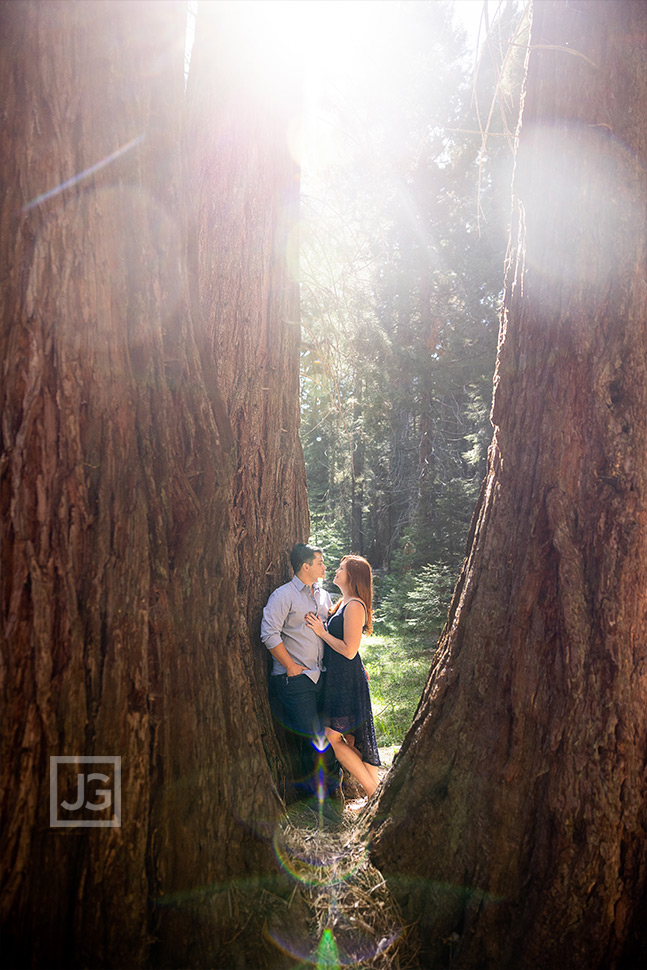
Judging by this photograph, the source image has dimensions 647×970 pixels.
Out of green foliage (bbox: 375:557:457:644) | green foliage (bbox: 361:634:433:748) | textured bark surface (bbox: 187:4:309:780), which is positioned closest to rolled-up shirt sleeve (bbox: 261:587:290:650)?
textured bark surface (bbox: 187:4:309:780)

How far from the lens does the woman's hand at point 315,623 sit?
179 inches

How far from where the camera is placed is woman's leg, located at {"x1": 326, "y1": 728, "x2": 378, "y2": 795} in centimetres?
482

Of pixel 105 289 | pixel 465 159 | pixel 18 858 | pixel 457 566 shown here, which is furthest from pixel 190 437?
pixel 465 159

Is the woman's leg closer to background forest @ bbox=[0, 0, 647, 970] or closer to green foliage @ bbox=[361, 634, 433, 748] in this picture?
background forest @ bbox=[0, 0, 647, 970]

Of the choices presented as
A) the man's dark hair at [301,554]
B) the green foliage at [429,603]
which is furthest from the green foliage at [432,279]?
the man's dark hair at [301,554]

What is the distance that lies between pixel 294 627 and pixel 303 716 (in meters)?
0.62

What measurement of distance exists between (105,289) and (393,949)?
3128 millimetres

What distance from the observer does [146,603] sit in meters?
2.76

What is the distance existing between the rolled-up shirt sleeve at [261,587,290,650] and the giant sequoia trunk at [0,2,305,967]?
1.19 metres

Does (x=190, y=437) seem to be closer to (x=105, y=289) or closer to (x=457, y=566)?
(x=105, y=289)

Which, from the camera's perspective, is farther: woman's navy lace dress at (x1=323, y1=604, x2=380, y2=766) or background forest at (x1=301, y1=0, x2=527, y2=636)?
background forest at (x1=301, y1=0, x2=527, y2=636)

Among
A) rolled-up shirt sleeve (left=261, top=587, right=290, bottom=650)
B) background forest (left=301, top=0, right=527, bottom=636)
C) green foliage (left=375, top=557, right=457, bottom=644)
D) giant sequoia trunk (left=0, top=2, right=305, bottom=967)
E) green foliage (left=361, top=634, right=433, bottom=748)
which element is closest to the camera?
giant sequoia trunk (left=0, top=2, right=305, bottom=967)

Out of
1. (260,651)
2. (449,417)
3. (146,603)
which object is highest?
(449,417)

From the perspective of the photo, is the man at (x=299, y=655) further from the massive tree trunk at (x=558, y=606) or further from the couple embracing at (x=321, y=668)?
the massive tree trunk at (x=558, y=606)
